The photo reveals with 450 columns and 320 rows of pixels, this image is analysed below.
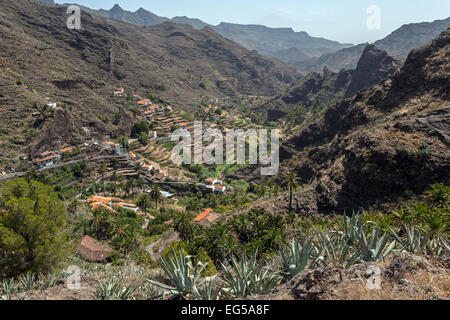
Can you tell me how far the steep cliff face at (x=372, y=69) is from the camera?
116688 millimetres

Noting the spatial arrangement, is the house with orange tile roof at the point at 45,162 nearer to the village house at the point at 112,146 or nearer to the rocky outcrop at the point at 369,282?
the village house at the point at 112,146

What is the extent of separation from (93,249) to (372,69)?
134888mm

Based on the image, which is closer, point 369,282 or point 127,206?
point 369,282

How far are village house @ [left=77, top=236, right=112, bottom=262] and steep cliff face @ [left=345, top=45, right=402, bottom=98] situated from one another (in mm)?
121437

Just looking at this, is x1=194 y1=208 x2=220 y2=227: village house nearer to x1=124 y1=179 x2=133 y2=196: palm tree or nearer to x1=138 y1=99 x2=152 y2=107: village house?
x1=124 y1=179 x2=133 y2=196: palm tree

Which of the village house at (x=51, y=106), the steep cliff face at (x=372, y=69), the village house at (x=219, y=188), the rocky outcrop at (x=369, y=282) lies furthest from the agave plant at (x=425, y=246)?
the steep cliff face at (x=372, y=69)

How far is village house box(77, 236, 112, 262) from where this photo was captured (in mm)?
26691

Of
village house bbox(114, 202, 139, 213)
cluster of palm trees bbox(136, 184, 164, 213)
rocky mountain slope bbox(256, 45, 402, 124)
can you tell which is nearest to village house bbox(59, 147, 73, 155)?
cluster of palm trees bbox(136, 184, 164, 213)

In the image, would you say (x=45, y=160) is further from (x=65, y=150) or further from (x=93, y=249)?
(x=93, y=249)

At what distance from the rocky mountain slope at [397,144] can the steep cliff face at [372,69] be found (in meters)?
78.2

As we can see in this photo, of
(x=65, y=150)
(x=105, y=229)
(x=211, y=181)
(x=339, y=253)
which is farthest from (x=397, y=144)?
(x=65, y=150)

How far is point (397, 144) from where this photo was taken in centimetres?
3038
